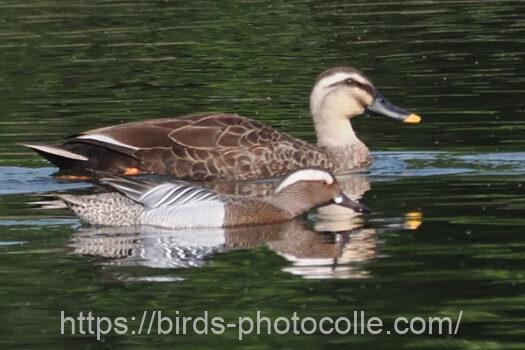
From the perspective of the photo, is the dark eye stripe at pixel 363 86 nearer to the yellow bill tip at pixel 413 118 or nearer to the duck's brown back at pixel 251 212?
the yellow bill tip at pixel 413 118

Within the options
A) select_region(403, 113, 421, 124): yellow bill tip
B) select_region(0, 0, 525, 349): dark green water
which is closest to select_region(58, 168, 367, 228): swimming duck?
select_region(0, 0, 525, 349): dark green water

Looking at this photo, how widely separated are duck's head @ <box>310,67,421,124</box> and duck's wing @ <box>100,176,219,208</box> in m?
3.95

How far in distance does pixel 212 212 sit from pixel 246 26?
1435cm

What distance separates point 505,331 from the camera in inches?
396

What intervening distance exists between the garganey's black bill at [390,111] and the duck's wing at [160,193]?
3.98 meters

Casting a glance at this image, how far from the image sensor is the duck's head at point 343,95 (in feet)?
57.5

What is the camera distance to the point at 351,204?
45.2 feet

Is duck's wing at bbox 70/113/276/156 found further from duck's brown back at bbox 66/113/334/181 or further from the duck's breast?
the duck's breast

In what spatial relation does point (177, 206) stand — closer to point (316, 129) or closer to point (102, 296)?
point (102, 296)

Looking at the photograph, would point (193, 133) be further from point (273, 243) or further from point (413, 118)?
point (273, 243)

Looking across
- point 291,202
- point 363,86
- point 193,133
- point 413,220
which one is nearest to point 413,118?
point 363,86

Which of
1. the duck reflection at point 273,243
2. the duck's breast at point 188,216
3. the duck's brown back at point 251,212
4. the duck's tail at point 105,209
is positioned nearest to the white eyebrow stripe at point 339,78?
the duck reflection at point 273,243

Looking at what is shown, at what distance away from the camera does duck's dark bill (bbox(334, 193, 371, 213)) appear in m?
13.7

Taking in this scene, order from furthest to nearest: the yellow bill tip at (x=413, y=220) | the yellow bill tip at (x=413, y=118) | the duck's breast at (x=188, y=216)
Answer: the yellow bill tip at (x=413, y=118) < the duck's breast at (x=188, y=216) < the yellow bill tip at (x=413, y=220)
